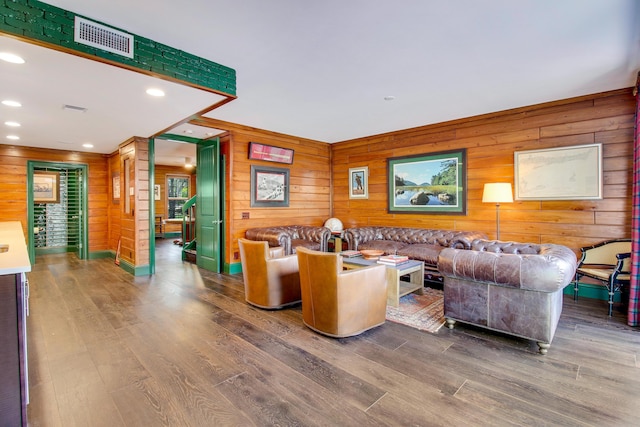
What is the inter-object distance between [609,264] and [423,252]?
221 centimetres

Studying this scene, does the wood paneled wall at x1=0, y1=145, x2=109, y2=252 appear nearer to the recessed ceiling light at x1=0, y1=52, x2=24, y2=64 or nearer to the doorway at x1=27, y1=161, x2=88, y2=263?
the doorway at x1=27, y1=161, x2=88, y2=263

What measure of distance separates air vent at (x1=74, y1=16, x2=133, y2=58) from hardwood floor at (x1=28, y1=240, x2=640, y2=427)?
2.46 metres

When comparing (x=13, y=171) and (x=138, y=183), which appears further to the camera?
(x=13, y=171)

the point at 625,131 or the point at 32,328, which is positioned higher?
the point at 625,131

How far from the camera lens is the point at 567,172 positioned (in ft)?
14.0

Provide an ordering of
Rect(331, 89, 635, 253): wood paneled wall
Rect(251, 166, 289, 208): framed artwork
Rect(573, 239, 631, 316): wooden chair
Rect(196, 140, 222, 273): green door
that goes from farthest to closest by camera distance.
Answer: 1. Rect(251, 166, 289, 208): framed artwork
2. Rect(196, 140, 222, 273): green door
3. Rect(331, 89, 635, 253): wood paneled wall
4. Rect(573, 239, 631, 316): wooden chair

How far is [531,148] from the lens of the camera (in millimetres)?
4562

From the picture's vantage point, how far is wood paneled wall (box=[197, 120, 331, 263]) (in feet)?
18.0

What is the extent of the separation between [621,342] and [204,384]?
3602 millimetres

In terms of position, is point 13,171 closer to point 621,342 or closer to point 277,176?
point 277,176

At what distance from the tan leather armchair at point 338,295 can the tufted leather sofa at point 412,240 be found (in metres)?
1.83

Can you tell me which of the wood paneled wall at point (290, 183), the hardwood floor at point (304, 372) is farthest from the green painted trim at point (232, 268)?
the hardwood floor at point (304, 372)

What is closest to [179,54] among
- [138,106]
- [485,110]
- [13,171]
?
[138,106]

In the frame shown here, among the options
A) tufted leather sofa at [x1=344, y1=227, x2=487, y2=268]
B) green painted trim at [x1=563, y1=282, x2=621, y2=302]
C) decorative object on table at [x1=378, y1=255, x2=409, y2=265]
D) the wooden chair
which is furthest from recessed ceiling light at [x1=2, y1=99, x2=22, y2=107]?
green painted trim at [x1=563, y1=282, x2=621, y2=302]
